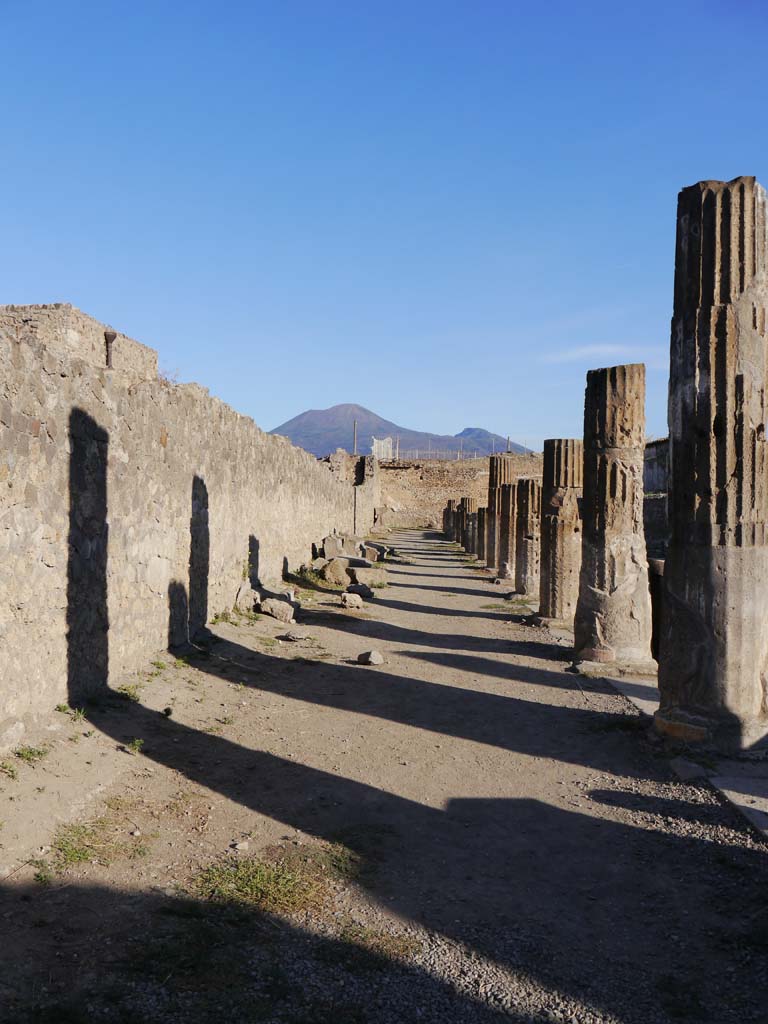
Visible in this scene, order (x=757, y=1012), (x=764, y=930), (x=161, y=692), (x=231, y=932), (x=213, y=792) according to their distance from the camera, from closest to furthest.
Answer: (x=757, y=1012), (x=231, y=932), (x=764, y=930), (x=213, y=792), (x=161, y=692)

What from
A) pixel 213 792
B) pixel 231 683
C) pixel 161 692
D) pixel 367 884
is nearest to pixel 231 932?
pixel 367 884

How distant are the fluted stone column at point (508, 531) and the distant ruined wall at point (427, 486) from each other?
3113 centimetres

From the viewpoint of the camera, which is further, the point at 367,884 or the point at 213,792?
the point at 213,792

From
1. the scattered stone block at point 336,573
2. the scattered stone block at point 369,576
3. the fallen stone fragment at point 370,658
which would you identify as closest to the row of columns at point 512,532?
the scattered stone block at point 369,576

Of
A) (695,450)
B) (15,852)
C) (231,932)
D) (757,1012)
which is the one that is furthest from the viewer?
(695,450)

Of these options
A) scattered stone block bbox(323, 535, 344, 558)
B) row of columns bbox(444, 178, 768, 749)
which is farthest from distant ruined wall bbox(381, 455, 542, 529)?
row of columns bbox(444, 178, 768, 749)

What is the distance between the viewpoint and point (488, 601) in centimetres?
1616

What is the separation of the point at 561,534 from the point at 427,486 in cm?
3926

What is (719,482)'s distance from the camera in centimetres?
660

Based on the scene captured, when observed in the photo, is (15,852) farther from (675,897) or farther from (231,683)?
(231,683)

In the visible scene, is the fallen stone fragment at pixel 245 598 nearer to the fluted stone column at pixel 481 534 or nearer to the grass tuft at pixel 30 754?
the grass tuft at pixel 30 754

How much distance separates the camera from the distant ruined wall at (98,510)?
556cm

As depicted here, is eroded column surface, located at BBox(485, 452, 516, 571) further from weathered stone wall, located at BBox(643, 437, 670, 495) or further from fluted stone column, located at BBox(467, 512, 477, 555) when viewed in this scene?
weathered stone wall, located at BBox(643, 437, 670, 495)

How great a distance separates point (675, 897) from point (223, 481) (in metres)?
8.14
